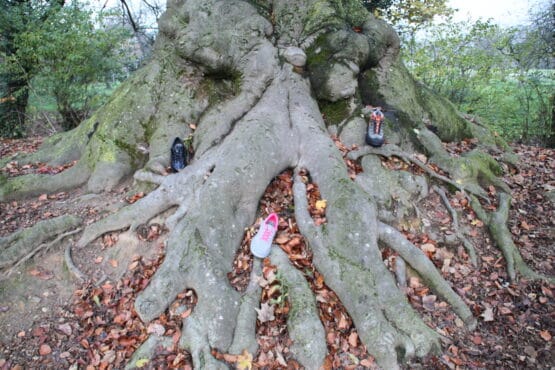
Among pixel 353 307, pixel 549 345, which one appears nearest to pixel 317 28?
pixel 353 307

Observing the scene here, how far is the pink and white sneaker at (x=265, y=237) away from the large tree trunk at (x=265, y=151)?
0.56 feet

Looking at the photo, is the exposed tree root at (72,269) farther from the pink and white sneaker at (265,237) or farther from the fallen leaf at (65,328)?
the pink and white sneaker at (265,237)

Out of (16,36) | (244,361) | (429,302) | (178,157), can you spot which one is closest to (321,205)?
(429,302)

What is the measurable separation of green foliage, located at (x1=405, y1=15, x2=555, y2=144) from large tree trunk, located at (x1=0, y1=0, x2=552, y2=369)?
15.6 feet

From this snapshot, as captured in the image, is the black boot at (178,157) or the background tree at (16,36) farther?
the background tree at (16,36)

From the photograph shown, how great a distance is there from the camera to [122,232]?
4121mm

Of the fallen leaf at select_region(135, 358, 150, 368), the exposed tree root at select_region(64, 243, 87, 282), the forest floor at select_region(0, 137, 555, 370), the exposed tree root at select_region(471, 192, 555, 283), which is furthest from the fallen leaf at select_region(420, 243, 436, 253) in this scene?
the exposed tree root at select_region(64, 243, 87, 282)

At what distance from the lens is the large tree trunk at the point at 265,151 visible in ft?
10.7

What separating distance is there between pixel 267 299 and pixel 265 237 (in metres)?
0.60

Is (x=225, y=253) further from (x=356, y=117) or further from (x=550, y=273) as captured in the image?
(x=550, y=273)

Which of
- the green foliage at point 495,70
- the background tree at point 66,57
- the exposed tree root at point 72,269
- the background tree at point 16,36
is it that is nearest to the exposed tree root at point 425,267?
the exposed tree root at point 72,269

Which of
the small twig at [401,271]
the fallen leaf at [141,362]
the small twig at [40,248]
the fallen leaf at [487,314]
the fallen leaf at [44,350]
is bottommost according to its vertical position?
the fallen leaf at [487,314]

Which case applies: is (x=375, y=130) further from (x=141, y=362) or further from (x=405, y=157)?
(x=141, y=362)

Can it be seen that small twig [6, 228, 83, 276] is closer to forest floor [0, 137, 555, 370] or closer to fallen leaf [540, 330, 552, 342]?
forest floor [0, 137, 555, 370]
